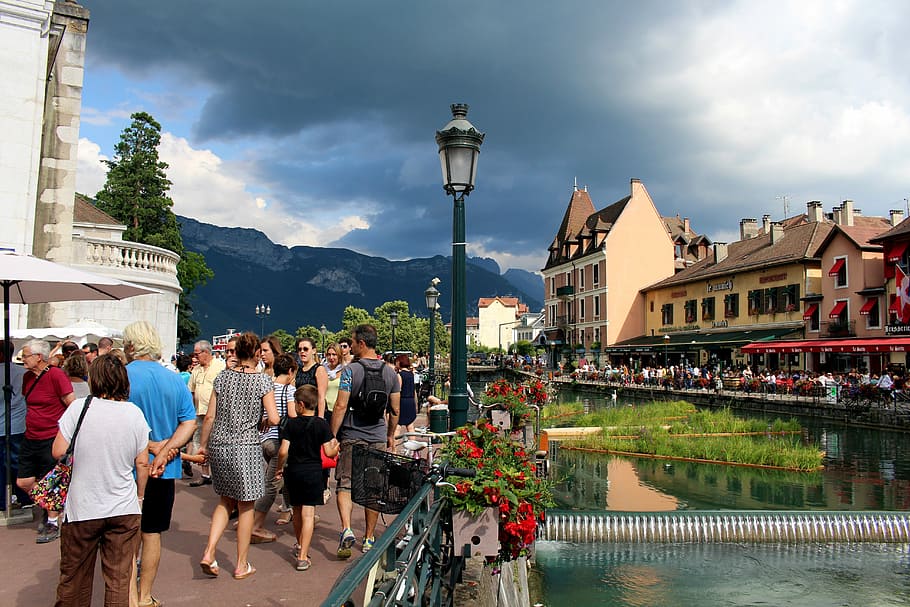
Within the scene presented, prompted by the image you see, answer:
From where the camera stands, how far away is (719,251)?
182 feet

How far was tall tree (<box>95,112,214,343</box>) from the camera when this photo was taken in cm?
4606

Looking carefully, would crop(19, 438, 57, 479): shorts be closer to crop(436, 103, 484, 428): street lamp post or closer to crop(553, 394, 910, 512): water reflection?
crop(436, 103, 484, 428): street lamp post

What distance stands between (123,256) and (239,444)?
1499 centimetres

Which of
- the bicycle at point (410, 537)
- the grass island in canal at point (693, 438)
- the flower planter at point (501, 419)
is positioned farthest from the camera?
the grass island in canal at point (693, 438)

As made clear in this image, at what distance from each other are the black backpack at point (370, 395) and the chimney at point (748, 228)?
58470 mm

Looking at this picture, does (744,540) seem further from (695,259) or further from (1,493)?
(695,259)

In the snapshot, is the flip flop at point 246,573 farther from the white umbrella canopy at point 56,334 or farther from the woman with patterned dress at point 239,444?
the white umbrella canopy at point 56,334

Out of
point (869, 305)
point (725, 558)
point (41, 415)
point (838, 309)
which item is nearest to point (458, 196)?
point (41, 415)

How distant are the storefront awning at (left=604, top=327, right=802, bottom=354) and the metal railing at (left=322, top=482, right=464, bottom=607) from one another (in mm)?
42407

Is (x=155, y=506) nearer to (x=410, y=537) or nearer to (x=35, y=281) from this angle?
(x=410, y=537)

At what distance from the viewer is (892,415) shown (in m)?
26.6

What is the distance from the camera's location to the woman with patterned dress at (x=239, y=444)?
553 cm

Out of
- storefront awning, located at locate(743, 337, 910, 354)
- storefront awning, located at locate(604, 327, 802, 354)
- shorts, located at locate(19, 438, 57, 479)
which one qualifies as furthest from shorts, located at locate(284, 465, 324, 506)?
storefront awning, located at locate(604, 327, 802, 354)

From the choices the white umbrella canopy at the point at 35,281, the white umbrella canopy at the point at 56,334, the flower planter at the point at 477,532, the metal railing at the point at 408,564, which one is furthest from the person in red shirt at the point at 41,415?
the white umbrella canopy at the point at 56,334
